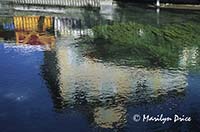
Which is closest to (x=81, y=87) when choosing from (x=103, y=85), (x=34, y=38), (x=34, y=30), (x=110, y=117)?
(x=103, y=85)

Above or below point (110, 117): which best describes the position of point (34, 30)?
above

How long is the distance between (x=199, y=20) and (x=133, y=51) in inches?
639

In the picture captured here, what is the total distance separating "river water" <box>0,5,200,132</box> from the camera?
32.0m

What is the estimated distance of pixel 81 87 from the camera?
37906mm

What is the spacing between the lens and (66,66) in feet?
140

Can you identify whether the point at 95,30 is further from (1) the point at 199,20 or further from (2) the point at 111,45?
(1) the point at 199,20

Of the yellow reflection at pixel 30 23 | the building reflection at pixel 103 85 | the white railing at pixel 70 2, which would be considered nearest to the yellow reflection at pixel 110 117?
the building reflection at pixel 103 85

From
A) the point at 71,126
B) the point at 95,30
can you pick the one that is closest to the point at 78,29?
the point at 95,30

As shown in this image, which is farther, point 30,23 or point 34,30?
point 30,23

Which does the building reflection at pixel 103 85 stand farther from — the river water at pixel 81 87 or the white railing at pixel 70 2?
the white railing at pixel 70 2

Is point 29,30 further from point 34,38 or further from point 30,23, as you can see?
point 34,38

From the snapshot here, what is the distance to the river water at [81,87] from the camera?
32.0 metres

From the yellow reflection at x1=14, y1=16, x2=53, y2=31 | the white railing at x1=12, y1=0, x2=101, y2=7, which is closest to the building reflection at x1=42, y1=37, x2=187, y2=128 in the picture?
the yellow reflection at x1=14, y1=16, x2=53, y2=31

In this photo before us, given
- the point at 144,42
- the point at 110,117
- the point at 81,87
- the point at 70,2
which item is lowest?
the point at 110,117
